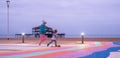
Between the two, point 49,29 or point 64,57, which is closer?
point 64,57

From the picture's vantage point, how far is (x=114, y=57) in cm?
1584

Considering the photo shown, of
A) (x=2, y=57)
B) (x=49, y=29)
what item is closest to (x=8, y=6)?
(x=49, y=29)

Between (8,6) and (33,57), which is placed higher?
(8,6)

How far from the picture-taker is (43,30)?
2609 cm

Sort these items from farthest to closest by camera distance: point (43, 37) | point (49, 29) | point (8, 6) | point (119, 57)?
1. point (49, 29)
2. point (8, 6)
3. point (43, 37)
4. point (119, 57)

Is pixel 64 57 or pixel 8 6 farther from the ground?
pixel 8 6

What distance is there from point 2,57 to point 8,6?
1090 inches

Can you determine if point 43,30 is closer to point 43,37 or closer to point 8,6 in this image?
point 43,37

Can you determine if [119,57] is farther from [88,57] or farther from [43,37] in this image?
[43,37]

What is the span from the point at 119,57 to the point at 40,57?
11.9 ft

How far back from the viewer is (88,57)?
1628cm

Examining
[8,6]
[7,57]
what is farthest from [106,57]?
[8,6]

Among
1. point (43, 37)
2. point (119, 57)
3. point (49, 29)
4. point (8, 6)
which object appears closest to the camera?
point (119, 57)

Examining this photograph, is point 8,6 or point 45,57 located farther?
point 8,6
